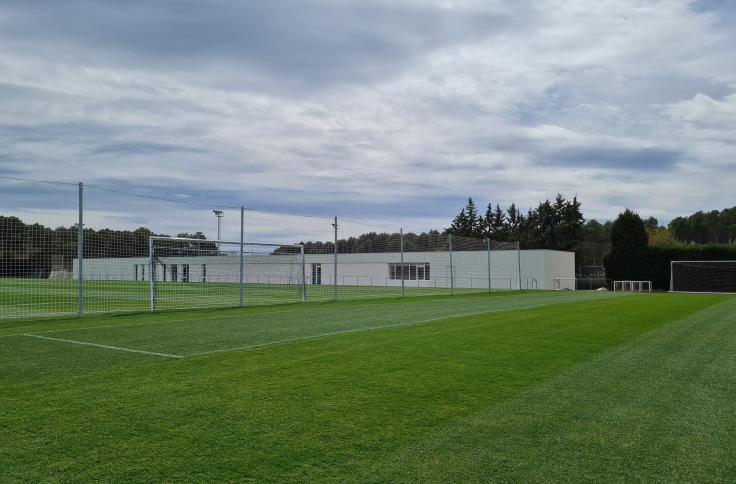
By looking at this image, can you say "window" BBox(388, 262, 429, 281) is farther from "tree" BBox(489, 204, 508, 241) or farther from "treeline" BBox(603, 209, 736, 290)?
"tree" BBox(489, 204, 508, 241)

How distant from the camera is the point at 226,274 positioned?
22219 millimetres

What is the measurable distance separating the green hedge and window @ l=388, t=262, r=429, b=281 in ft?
42.7

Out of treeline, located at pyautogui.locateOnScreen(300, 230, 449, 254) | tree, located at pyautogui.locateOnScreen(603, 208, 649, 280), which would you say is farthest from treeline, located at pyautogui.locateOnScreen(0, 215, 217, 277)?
tree, located at pyautogui.locateOnScreen(603, 208, 649, 280)

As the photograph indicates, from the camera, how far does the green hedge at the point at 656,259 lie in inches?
1495

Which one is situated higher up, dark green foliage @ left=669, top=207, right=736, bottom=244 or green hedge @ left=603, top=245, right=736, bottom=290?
dark green foliage @ left=669, top=207, right=736, bottom=244

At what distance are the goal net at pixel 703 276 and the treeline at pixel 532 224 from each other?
3449 centimetres

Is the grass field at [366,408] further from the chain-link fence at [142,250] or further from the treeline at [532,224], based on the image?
the treeline at [532,224]

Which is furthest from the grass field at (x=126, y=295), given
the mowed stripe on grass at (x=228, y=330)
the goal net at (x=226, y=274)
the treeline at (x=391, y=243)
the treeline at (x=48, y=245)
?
the treeline at (x=391, y=243)

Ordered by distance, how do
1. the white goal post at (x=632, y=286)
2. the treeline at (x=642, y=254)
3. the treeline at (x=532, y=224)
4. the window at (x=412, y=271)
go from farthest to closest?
the treeline at (x=532, y=224)
the window at (x=412, y=271)
the treeline at (x=642, y=254)
the white goal post at (x=632, y=286)

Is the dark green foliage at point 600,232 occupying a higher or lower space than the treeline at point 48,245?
higher

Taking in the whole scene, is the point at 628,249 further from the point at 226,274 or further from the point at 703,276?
the point at 226,274

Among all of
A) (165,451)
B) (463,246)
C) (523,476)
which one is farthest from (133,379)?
(463,246)

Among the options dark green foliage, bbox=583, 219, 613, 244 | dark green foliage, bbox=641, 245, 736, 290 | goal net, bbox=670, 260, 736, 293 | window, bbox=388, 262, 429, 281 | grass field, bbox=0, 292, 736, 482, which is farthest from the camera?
dark green foliage, bbox=583, 219, 613, 244

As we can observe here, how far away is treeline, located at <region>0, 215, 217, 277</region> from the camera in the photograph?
12992 mm
